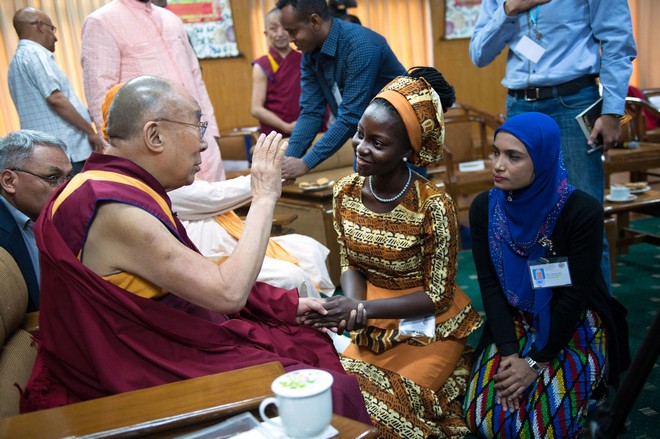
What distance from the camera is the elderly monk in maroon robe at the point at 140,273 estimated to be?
1.31m

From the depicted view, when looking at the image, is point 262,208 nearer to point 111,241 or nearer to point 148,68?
point 111,241

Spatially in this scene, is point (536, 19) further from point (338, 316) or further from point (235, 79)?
point (235, 79)

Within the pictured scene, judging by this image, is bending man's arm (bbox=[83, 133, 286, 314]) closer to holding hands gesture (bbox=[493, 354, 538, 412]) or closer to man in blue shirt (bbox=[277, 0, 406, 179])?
holding hands gesture (bbox=[493, 354, 538, 412])

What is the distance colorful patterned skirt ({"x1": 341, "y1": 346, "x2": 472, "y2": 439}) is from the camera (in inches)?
73.7

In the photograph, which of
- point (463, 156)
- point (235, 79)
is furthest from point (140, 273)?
point (235, 79)

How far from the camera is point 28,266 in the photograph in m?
1.97

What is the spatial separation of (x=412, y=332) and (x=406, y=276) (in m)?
0.20

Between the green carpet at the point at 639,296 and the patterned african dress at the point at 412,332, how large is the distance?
23.8 inches

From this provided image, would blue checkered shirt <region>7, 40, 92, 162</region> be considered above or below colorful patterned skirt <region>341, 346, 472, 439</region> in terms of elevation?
above

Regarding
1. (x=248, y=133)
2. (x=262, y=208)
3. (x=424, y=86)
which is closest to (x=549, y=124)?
(x=424, y=86)

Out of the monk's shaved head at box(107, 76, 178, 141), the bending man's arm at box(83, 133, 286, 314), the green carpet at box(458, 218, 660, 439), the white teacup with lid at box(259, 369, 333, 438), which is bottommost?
the green carpet at box(458, 218, 660, 439)

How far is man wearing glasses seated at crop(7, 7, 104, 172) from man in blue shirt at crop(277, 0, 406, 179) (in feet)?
4.82

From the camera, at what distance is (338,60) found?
283 centimetres

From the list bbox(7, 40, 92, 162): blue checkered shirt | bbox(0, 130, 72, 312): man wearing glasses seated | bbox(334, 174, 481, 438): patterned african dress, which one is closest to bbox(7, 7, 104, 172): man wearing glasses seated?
bbox(7, 40, 92, 162): blue checkered shirt
